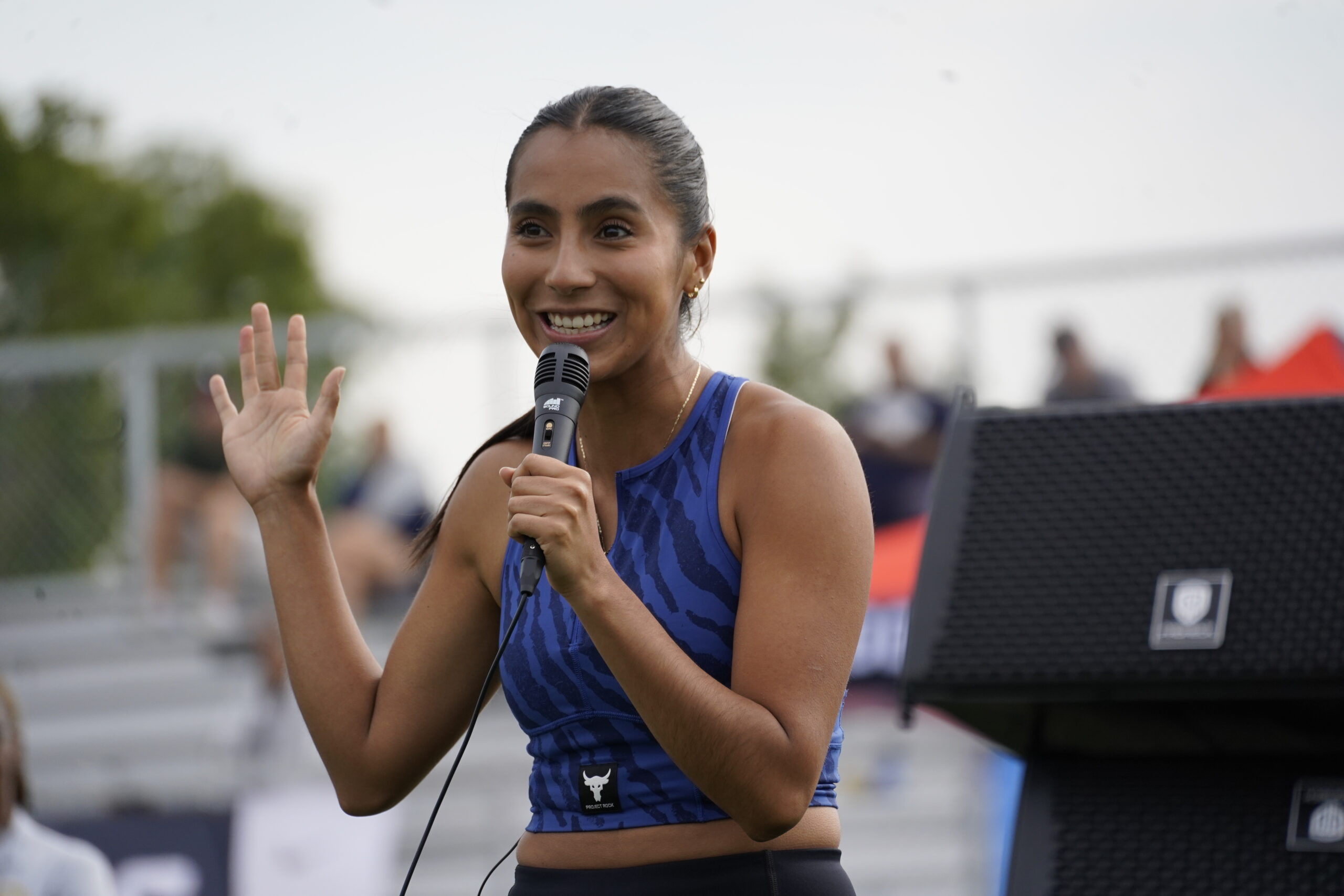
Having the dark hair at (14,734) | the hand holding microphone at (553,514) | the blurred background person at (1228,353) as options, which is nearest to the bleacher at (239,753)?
the dark hair at (14,734)

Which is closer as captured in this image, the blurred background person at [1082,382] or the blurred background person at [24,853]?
the blurred background person at [24,853]

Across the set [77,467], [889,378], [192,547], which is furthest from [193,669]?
[889,378]

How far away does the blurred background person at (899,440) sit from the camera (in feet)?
21.5

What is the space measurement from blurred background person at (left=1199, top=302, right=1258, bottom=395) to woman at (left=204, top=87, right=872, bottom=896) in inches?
164

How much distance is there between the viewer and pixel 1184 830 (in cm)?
185

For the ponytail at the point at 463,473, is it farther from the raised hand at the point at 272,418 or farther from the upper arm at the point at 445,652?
the raised hand at the point at 272,418

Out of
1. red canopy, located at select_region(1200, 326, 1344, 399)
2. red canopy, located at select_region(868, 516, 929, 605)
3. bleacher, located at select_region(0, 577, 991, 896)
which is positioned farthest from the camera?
bleacher, located at select_region(0, 577, 991, 896)

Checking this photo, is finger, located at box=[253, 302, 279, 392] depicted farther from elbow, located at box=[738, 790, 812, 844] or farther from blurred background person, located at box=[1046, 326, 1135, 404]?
blurred background person, located at box=[1046, 326, 1135, 404]

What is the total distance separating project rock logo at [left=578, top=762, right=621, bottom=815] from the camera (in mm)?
1882

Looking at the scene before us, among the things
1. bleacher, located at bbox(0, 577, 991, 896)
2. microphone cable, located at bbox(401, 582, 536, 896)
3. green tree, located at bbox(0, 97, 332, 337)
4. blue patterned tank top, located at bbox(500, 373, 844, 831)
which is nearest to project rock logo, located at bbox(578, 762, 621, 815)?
blue patterned tank top, located at bbox(500, 373, 844, 831)

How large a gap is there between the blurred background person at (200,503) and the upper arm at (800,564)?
20.6 feet

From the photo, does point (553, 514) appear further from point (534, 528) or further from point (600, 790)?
point (600, 790)

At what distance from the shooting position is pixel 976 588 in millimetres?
1967

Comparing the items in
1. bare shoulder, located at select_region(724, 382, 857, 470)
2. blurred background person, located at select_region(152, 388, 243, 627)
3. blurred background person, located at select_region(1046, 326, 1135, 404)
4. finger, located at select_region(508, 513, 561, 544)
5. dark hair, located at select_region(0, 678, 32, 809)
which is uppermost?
blurred background person, located at select_region(1046, 326, 1135, 404)
